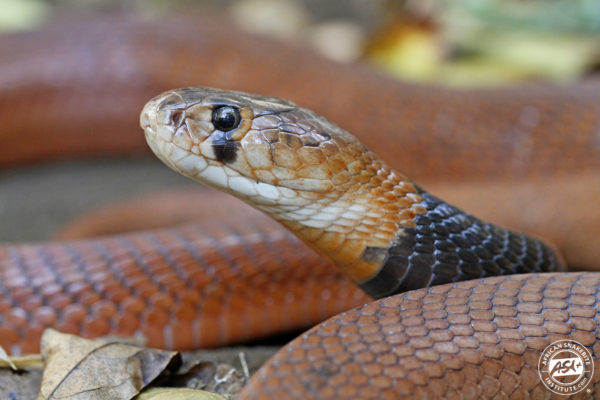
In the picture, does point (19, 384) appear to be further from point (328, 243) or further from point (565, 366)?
point (565, 366)

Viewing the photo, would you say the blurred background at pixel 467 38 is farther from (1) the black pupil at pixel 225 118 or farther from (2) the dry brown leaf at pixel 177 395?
(2) the dry brown leaf at pixel 177 395

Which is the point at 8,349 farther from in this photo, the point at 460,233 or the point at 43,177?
the point at 43,177

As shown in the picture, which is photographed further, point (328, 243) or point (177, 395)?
point (328, 243)

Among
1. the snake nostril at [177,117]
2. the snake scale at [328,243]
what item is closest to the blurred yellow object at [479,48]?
the snake scale at [328,243]

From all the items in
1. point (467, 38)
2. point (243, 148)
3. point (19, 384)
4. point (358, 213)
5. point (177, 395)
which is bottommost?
point (19, 384)

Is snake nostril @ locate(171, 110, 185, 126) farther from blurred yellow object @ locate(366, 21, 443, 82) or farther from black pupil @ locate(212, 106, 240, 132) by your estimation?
blurred yellow object @ locate(366, 21, 443, 82)

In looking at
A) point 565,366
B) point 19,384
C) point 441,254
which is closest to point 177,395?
point 19,384

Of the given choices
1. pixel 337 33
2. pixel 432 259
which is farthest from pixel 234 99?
pixel 337 33
